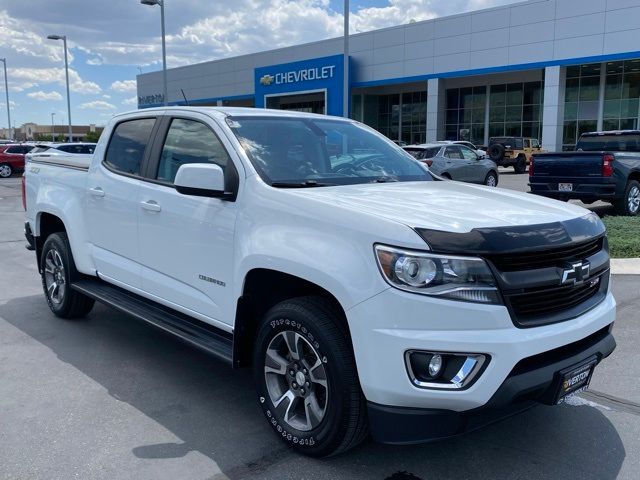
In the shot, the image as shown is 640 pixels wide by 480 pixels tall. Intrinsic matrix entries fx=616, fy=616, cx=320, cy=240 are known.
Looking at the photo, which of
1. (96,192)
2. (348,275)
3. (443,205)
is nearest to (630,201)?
(443,205)

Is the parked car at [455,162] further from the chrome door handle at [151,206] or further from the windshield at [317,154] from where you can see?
the chrome door handle at [151,206]

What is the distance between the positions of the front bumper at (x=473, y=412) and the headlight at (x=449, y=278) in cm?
39

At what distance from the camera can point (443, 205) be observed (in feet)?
11.0

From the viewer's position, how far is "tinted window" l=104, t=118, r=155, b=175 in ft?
15.9

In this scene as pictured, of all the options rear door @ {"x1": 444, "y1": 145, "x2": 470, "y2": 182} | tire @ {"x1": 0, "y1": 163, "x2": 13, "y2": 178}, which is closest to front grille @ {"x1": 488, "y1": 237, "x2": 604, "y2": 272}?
rear door @ {"x1": 444, "y1": 145, "x2": 470, "y2": 182}

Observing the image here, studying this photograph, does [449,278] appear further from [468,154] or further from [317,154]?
[468,154]

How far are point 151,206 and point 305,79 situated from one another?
139 feet

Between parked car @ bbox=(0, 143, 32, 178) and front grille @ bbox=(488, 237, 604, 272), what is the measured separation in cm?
3165

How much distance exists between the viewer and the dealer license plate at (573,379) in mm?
3021

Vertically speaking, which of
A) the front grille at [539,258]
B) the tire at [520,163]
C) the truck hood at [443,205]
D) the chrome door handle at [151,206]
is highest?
the truck hood at [443,205]

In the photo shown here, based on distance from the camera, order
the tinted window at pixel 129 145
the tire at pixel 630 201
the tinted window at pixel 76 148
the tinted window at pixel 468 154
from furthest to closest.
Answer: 1. the tinted window at pixel 76 148
2. the tinted window at pixel 468 154
3. the tire at pixel 630 201
4. the tinted window at pixel 129 145

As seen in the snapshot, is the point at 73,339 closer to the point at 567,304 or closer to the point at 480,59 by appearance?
the point at 567,304

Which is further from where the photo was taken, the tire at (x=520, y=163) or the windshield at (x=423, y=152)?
the tire at (x=520, y=163)

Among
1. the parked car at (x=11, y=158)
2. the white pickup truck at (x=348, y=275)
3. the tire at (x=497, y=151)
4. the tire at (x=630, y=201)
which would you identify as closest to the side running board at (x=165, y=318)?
the white pickup truck at (x=348, y=275)
